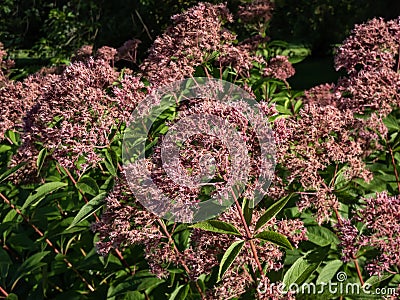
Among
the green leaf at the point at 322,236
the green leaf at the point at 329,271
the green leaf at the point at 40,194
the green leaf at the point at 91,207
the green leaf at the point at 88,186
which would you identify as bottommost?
the green leaf at the point at 329,271

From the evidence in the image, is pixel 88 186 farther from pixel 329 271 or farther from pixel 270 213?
pixel 329 271

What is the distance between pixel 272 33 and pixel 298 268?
32.4 feet

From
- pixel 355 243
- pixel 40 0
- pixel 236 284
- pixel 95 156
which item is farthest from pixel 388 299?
pixel 40 0

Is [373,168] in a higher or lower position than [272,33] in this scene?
higher

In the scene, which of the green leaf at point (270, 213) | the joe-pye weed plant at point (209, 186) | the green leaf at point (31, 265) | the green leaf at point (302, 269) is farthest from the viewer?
the green leaf at point (31, 265)

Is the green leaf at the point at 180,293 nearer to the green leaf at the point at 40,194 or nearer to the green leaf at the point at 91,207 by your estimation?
the green leaf at the point at 91,207

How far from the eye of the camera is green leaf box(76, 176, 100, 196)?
2951mm

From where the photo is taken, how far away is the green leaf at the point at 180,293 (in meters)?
2.78

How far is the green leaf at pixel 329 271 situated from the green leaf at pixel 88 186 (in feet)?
4.22

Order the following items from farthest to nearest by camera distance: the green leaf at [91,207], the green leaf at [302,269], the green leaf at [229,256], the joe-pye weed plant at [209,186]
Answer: the green leaf at [91,207] < the green leaf at [302,269] < the joe-pye weed plant at [209,186] < the green leaf at [229,256]

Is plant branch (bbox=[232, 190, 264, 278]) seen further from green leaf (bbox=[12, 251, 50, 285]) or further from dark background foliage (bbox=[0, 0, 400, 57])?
dark background foliage (bbox=[0, 0, 400, 57])

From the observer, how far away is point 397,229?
2.50m

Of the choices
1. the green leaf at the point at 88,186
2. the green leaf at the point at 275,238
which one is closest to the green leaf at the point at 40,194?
the green leaf at the point at 88,186

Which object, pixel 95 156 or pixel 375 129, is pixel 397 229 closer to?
pixel 375 129
